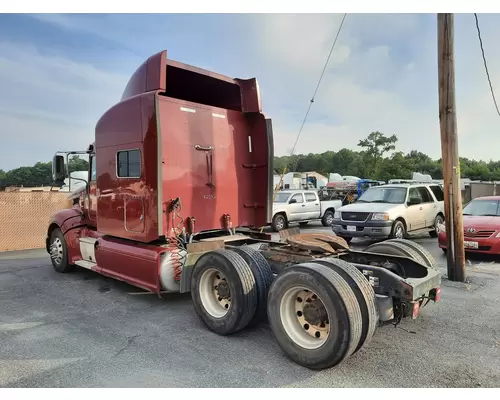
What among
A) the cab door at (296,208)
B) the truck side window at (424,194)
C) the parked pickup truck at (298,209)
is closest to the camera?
the truck side window at (424,194)

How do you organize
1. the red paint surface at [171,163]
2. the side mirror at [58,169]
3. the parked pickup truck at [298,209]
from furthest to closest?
the parked pickup truck at [298,209], the side mirror at [58,169], the red paint surface at [171,163]

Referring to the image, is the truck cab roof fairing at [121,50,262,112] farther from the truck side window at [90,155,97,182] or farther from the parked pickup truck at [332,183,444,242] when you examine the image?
the parked pickup truck at [332,183,444,242]

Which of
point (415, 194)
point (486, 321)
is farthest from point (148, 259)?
point (415, 194)

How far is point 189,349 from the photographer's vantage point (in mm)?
3992

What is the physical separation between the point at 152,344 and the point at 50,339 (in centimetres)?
119

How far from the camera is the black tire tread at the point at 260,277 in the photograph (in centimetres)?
432

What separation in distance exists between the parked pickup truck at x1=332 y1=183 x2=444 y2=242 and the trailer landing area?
519 centimetres

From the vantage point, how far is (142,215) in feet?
18.0

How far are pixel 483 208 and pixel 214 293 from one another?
854 cm

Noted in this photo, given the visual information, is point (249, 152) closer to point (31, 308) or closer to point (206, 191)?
point (206, 191)

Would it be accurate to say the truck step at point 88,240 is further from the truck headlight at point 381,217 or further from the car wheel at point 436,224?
the car wheel at point 436,224

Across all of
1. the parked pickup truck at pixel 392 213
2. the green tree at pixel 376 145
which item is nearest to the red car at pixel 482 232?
the parked pickup truck at pixel 392 213

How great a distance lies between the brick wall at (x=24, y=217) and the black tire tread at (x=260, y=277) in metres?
8.62

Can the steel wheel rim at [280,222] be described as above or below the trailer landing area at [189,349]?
above
